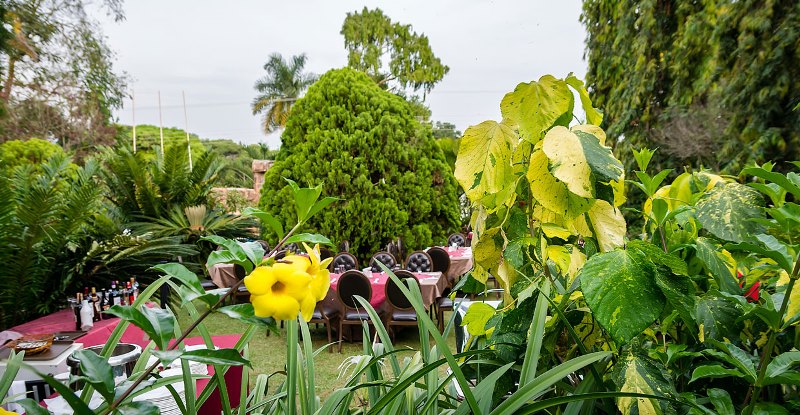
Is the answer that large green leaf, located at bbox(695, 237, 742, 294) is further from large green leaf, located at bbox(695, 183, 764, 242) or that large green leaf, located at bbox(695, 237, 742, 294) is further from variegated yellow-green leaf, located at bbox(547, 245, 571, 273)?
variegated yellow-green leaf, located at bbox(547, 245, 571, 273)

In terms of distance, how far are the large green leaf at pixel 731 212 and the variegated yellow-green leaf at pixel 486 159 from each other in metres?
0.31

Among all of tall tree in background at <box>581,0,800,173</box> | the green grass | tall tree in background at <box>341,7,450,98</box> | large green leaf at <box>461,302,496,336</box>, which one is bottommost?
the green grass

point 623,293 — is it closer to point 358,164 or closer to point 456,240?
point 358,164

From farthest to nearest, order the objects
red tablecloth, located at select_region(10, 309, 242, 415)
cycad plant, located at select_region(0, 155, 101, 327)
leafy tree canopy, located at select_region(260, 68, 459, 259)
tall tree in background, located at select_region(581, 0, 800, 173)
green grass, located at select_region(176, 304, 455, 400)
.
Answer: leafy tree canopy, located at select_region(260, 68, 459, 259)
tall tree in background, located at select_region(581, 0, 800, 173)
green grass, located at select_region(176, 304, 455, 400)
cycad plant, located at select_region(0, 155, 101, 327)
red tablecloth, located at select_region(10, 309, 242, 415)

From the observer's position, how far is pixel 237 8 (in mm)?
8039

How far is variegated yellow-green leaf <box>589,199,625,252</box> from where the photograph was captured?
0.66 m

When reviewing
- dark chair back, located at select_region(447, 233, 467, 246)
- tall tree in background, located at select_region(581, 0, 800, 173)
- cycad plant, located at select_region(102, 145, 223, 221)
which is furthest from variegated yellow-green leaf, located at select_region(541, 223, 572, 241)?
cycad plant, located at select_region(102, 145, 223, 221)

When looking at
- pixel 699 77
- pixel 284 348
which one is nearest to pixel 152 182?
pixel 284 348

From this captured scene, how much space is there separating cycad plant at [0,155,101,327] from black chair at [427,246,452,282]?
3.99 m

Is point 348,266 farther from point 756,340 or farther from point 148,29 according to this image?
point 148,29

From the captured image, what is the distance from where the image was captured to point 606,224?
68 centimetres

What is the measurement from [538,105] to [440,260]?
18.9 feet

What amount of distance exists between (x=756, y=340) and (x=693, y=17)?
26.0 ft

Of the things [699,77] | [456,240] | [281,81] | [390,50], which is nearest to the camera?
[699,77]
